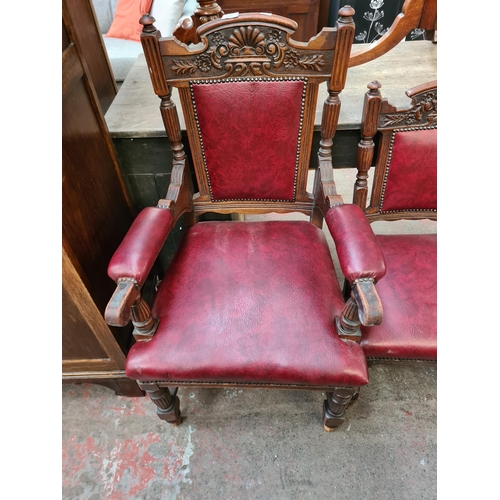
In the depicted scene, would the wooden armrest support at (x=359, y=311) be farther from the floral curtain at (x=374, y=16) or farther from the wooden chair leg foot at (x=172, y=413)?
the floral curtain at (x=374, y=16)

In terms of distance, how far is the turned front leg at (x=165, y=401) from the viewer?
120 cm

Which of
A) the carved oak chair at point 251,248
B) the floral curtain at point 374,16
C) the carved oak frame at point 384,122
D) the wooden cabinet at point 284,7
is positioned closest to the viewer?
the carved oak chair at point 251,248

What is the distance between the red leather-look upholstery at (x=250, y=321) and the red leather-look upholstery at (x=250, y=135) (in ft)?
0.73

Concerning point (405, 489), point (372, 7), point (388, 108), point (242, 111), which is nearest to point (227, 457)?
point (405, 489)

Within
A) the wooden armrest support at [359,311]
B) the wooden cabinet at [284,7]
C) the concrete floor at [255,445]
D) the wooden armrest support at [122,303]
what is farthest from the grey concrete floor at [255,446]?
the wooden cabinet at [284,7]

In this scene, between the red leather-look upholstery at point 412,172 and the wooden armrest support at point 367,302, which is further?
the red leather-look upholstery at point 412,172

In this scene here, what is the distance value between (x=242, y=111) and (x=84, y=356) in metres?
1.09

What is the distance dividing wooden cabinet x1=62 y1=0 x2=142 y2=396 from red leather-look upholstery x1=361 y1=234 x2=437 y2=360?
90 centimetres

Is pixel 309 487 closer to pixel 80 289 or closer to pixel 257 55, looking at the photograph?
pixel 80 289

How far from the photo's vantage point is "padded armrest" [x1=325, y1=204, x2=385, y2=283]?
952 mm

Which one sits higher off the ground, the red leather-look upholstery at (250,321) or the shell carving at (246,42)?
the shell carving at (246,42)

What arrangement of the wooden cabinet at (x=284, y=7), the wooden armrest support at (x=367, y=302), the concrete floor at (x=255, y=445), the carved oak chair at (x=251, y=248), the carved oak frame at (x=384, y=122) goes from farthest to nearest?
the wooden cabinet at (x=284, y=7), the concrete floor at (x=255, y=445), the carved oak frame at (x=384, y=122), the carved oak chair at (x=251, y=248), the wooden armrest support at (x=367, y=302)

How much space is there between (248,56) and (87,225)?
0.73m

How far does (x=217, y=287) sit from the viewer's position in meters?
1.19
